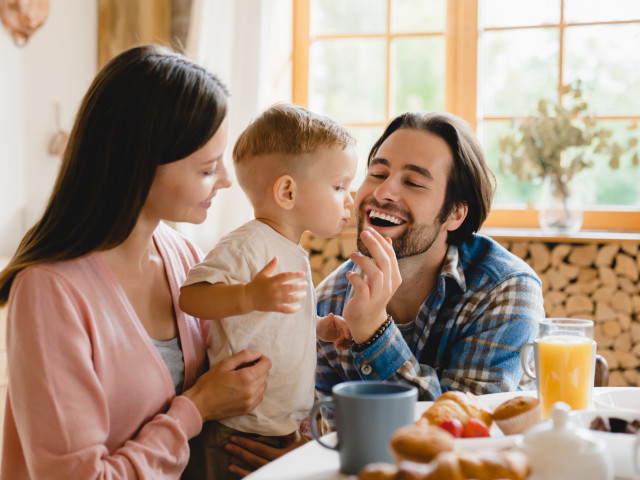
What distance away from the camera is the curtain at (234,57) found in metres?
3.07

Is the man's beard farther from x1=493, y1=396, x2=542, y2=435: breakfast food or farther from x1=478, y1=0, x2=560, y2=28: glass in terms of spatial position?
x1=478, y1=0, x2=560, y2=28: glass

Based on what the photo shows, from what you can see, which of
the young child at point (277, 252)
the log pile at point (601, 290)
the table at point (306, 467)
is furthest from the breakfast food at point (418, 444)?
the log pile at point (601, 290)

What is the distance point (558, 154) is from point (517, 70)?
23.4 inches

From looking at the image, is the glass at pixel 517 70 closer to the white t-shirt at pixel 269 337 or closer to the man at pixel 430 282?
the man at pixel 430 282

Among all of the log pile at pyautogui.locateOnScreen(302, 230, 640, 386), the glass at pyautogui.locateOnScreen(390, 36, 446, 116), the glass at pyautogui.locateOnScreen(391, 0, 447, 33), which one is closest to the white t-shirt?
the log pile at pyautogui.locateOnScreen(302, 230, 640, 386)

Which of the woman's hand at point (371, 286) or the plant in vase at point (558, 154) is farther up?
the plant in vase at point (558, 154)

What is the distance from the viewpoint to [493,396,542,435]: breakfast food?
103 centimetres

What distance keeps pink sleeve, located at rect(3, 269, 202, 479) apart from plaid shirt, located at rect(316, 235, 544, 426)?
546 millimetres

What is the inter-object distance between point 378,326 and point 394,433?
65 cm

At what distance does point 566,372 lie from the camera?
1.17 meters

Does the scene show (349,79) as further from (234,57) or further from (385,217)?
(385,217)

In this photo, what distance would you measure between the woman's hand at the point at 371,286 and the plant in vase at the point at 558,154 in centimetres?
161

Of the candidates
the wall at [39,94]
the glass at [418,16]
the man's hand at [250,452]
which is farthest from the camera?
the glass at [418,16]

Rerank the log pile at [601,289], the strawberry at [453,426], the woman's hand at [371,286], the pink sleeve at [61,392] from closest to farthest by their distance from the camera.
A: the strawberry at [453,426], the pink sleeve at [61,392], the woman's hand at [371,286], the log pile at [601,289]
